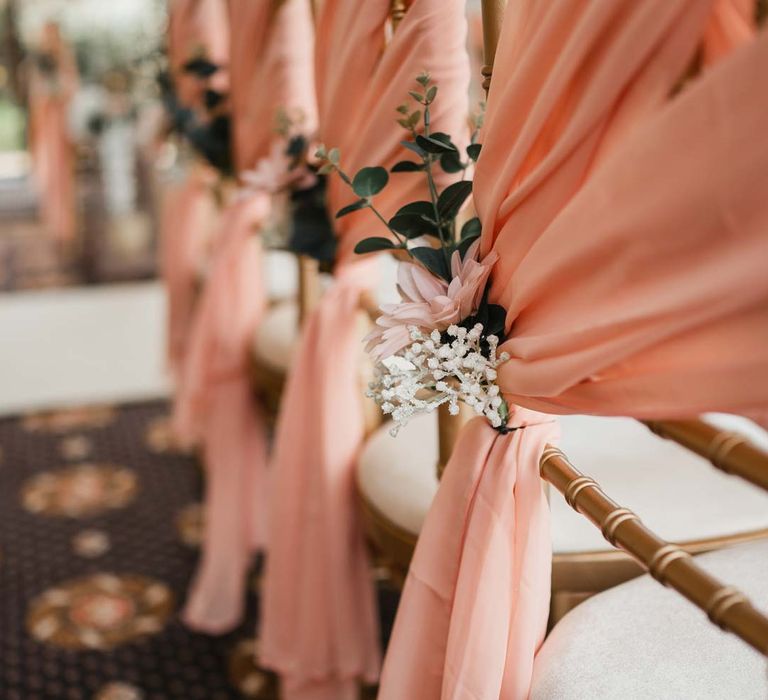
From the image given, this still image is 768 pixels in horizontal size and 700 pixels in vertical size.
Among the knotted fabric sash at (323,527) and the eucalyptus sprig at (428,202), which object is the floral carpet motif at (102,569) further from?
the eucalyptus sprig at (428,202)

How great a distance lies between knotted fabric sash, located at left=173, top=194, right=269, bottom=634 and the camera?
1917 mm

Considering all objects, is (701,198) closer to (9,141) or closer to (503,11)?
(503,11)

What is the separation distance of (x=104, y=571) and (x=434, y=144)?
157 centimetres

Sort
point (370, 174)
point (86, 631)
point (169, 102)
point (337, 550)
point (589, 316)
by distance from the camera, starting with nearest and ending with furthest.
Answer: point (589, 316) < point (370, 174) < point (337, 550) < point (86, 631) < point (169, 102)

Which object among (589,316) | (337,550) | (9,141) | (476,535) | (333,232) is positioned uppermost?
(589,316)

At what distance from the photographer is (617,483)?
112cm

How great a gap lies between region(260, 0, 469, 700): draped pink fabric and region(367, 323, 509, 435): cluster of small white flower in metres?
0.42

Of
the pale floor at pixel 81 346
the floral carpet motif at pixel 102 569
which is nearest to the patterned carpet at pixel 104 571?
the floral carpet motif at pixel 102 569

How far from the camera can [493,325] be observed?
2.76ft

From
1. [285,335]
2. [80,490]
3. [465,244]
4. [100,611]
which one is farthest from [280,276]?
[465,244]

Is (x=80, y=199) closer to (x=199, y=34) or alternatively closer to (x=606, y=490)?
(x=199, y=34)

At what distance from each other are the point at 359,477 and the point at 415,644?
0.36 meters

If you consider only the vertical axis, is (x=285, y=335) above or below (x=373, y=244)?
below

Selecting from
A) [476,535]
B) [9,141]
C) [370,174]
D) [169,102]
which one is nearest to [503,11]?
[370,174]
